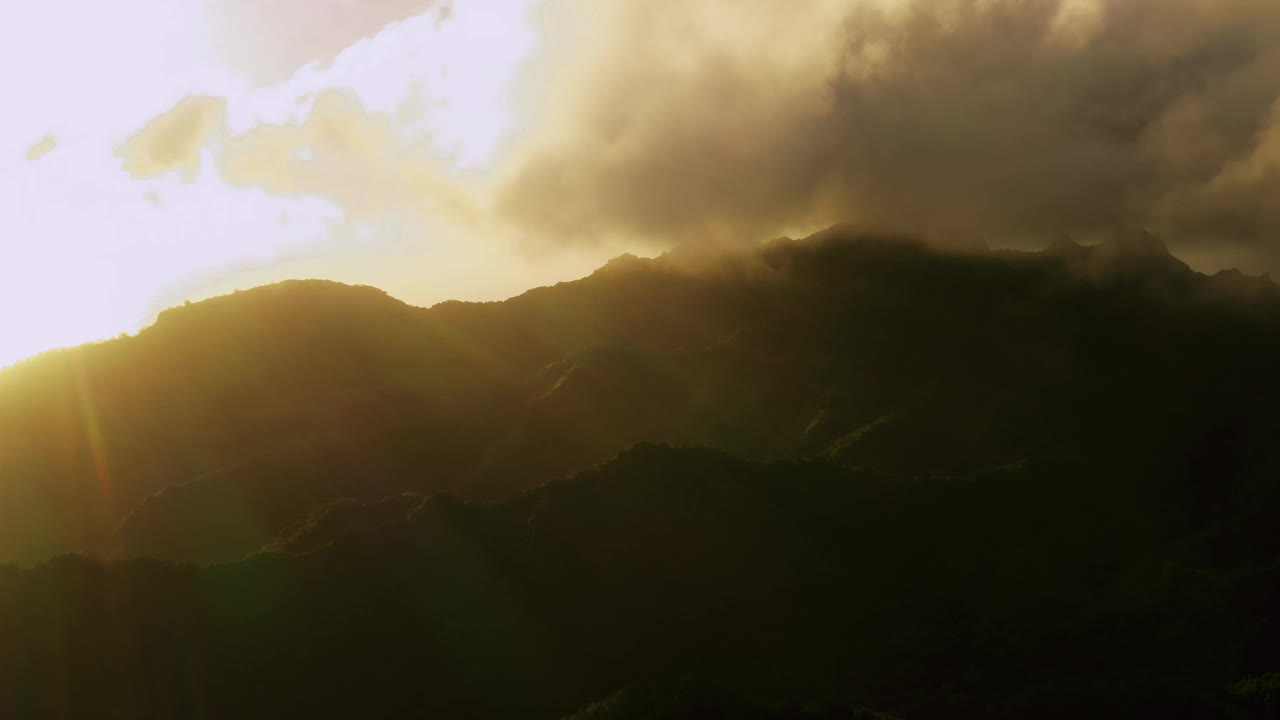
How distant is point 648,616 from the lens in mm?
107812

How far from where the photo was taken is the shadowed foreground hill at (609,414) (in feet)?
521

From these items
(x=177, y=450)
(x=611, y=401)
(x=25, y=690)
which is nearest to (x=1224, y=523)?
(x=611, y=401)

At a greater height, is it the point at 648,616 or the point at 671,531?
the point at 671,531

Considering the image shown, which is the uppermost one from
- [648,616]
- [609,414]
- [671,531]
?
[609,414]

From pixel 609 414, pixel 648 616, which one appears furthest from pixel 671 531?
pixel 609 414

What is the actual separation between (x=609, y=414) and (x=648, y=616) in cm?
7479

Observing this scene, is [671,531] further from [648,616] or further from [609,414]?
[609,414]

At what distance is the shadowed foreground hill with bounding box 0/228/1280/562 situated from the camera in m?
159

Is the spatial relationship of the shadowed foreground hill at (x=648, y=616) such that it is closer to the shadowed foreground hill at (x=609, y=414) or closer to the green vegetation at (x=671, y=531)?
the green vegetation at (x=671, y=531)

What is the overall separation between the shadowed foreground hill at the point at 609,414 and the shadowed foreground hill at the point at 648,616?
36238 millimetres

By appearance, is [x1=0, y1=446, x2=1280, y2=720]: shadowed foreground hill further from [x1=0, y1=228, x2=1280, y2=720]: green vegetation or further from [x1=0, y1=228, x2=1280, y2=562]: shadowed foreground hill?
[x1=0, y1=228, x2=1280, y2=562]: shadowed foreground hill

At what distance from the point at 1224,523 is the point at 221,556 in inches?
4406

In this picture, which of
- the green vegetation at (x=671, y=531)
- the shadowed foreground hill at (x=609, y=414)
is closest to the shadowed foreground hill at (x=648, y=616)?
the green vegetation at (x=671, y=531)

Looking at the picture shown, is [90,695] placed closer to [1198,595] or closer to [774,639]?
[774,639]
